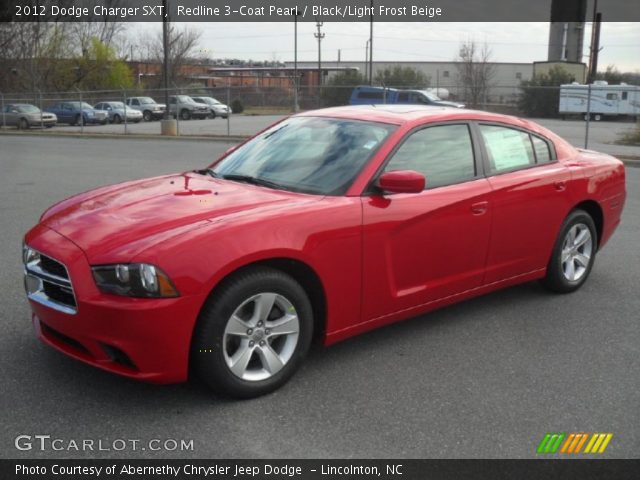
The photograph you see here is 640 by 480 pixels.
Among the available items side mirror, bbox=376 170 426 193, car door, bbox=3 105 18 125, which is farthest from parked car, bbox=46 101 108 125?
side mirror, bbox=376 170 426 193

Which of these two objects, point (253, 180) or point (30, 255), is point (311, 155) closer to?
point (253, 180)

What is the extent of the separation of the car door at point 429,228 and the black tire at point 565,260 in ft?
3.23

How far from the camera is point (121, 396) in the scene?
11.6 ft

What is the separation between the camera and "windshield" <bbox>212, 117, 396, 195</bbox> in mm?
4137

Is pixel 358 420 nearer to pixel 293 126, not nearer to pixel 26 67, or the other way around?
pixel 293 126

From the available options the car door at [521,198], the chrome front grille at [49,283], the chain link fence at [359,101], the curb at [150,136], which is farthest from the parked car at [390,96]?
the chrome front grille at [49,283]

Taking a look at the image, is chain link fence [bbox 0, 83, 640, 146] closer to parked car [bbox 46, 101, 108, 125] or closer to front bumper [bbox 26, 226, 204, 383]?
parked car [bbox 46, 101, 108, 125]

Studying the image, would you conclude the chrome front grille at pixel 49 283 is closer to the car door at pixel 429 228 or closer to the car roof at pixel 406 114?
the car door at pixel 429 228

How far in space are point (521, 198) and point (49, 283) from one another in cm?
318

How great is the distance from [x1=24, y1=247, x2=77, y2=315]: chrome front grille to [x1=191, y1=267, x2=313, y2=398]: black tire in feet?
2.14

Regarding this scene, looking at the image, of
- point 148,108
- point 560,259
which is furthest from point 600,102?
point 560,259

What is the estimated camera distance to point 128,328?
3150 mm

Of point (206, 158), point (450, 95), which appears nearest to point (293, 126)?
point (206, 158)

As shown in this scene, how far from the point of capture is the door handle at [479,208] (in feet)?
14.7
